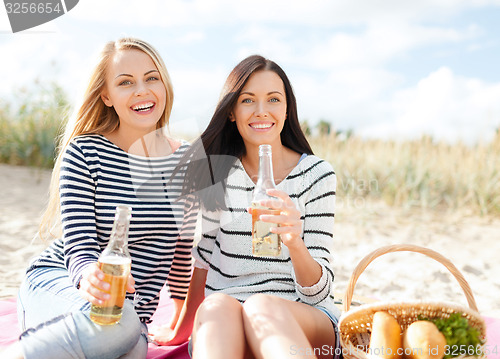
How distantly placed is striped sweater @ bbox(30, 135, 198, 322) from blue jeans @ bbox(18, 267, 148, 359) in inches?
7.0

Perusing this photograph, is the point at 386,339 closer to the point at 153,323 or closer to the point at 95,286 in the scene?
the point at 95,286

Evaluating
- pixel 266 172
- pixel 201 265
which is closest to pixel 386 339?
pixel 266 172

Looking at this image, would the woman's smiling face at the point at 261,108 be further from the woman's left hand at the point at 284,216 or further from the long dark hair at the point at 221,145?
the woman's left hand at the point at 284,216

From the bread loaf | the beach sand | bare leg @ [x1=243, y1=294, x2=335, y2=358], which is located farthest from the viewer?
the beach sand

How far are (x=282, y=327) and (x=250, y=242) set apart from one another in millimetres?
624

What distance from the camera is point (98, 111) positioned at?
9.27ft

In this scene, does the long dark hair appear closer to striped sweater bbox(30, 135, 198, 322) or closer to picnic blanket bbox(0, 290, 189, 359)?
striped sweater bbox(30, 135, 198, 322)

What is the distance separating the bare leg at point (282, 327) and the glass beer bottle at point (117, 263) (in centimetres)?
51

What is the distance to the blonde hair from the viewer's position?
2697mm

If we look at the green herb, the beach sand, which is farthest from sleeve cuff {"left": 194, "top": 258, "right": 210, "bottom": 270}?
the beach sand

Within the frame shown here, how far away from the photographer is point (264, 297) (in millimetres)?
2100

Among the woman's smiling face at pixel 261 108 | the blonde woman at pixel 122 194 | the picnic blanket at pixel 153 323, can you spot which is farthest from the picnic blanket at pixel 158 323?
the woman's smiling face at pixel 261 108

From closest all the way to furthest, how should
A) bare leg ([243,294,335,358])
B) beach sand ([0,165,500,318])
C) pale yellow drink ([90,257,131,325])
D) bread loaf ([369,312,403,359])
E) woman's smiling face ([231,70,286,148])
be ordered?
bare leg ([243,294,335,358])
pale yellow drink ([90,257,131,325])
bread loaf ([369,312,403,359])
woman's smiling face ([231,70,286,148])
beach sand ([0,165,500,318])

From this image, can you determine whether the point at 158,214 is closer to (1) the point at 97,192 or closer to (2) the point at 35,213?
(1) the point at 97,192
